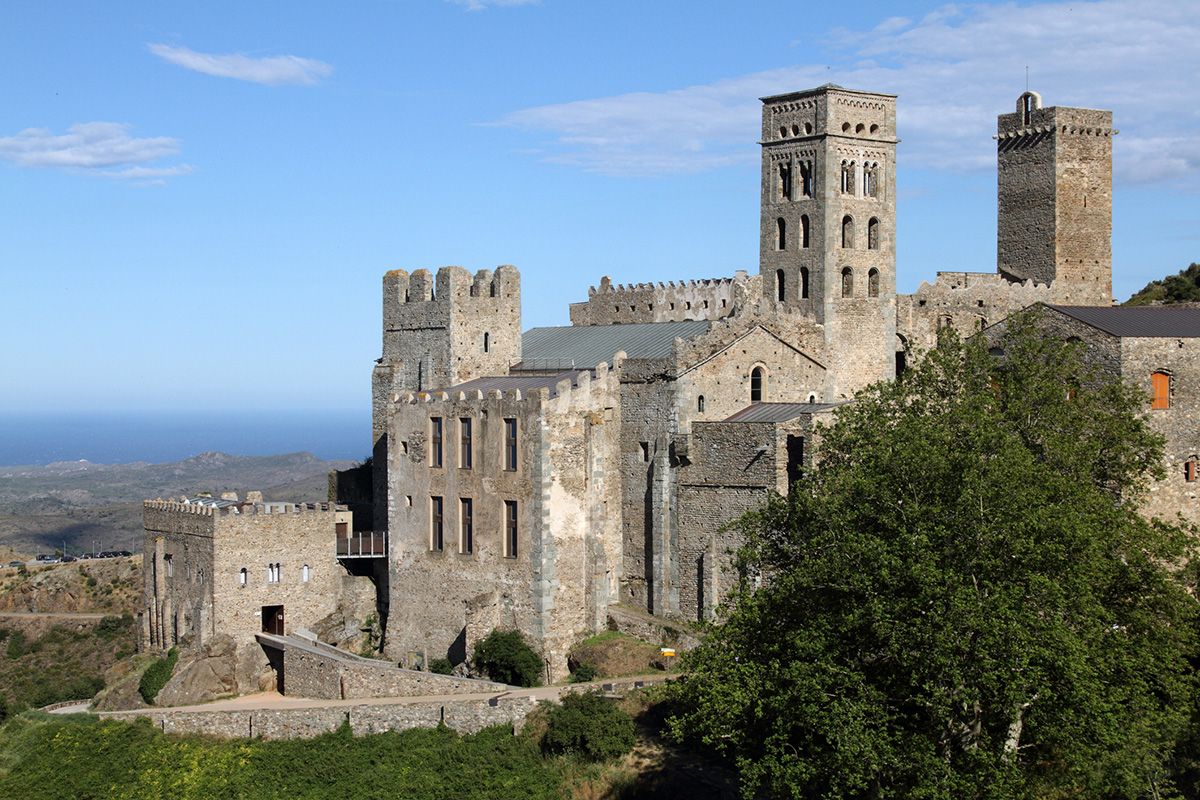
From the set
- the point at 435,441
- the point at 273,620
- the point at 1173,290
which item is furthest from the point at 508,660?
the point at 1173,290

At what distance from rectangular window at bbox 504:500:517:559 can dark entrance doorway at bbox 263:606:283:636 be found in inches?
422

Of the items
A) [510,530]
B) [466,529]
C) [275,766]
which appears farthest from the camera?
[466,529]

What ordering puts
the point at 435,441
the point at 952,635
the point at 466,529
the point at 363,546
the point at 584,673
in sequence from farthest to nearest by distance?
the point at 363,546, the point at 435,441, the point at 466,529, the point at 584,673, the point at 952,635

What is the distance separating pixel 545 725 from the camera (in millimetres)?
46719

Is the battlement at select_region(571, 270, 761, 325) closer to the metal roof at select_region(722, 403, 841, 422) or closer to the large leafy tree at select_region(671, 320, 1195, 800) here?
the metal roof at select_region(722, 403, 841, 422)

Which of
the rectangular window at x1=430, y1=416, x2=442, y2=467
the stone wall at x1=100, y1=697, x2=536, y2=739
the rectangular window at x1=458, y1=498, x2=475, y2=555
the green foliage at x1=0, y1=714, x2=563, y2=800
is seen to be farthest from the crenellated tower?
the green foliage at x1=0, y1=714, x2=563, y2=800

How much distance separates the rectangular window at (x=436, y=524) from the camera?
55.9 meters

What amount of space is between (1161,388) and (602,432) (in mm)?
18630

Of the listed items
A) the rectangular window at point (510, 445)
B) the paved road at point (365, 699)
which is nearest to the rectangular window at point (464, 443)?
the rectangular window at point (510, 445)

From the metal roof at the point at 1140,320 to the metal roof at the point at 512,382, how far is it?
1792 centimetres

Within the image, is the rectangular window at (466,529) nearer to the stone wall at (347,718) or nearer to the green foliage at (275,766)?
the stone wall at (347,718)

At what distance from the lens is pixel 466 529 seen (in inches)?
2152

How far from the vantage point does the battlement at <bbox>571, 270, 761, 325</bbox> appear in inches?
2479

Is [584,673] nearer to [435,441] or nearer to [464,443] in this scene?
[464,443]
